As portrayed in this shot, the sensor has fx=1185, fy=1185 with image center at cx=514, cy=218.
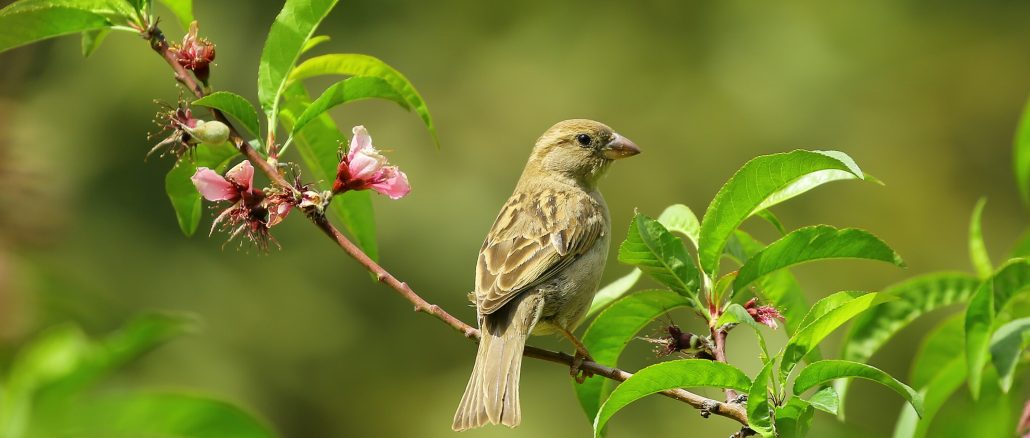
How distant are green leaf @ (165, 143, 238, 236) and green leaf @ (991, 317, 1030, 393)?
2.23m

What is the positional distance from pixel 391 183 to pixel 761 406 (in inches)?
49.7

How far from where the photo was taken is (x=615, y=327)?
3432 mm

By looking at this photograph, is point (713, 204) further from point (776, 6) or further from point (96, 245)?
point (776, 6)

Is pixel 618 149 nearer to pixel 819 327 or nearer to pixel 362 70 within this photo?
pixel 362 70

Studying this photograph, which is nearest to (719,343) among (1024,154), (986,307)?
(986,307)

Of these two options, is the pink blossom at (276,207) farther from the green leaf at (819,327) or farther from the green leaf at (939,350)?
the green leaf at (939,350)

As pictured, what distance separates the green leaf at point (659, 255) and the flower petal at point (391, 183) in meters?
0.70

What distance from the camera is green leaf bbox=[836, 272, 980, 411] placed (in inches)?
145

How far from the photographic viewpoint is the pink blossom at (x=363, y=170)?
333cm

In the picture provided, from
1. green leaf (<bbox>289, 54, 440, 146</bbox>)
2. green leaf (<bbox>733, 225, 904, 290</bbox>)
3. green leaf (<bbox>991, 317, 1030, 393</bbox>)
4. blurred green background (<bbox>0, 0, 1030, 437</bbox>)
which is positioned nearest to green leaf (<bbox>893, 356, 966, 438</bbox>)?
green leaf (<bbox>991, 317, 1030, 393</bbox>)

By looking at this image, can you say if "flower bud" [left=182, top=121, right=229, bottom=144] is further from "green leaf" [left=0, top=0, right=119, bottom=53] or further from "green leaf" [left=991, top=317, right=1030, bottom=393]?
"green leaf" [left=991, top=317, right=1030, bottom=393]

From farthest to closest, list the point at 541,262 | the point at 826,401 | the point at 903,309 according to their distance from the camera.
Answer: the point at 541,262 < the point at 903,309 < the point at 826,401

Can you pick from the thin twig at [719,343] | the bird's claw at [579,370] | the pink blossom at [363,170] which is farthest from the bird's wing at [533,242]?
A: the thin twig at [719,343]

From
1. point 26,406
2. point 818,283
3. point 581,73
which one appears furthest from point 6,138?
point 581,73
